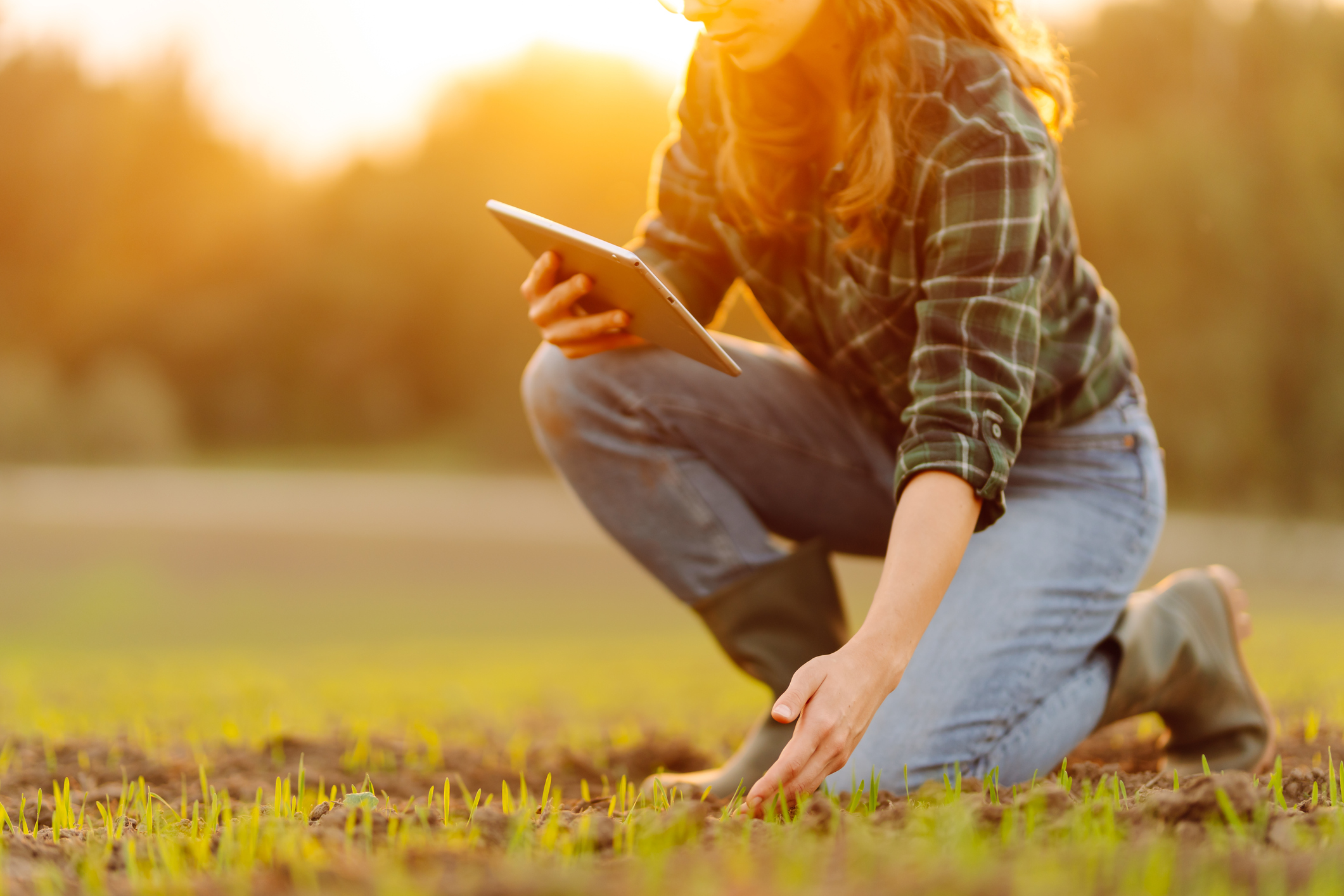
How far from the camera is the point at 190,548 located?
13.9 meters

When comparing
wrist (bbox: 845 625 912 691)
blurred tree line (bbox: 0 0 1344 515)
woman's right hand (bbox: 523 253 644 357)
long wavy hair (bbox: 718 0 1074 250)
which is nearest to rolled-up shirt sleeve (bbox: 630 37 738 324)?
long wavy hair (bbox: 718 0 1074 250)

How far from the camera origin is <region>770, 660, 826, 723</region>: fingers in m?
1.47

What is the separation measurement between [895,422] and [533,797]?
1018 mm

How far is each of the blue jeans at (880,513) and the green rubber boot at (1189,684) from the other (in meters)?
0.05

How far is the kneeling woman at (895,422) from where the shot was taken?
5.73 ft

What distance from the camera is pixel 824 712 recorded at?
150 cm

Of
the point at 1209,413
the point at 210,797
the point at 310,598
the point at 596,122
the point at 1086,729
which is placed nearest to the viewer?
the point at 210,797

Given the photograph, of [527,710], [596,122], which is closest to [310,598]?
[527,710]

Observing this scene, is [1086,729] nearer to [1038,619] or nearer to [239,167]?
[1038,619]

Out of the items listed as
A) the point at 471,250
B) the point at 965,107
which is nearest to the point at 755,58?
the point at 965,107

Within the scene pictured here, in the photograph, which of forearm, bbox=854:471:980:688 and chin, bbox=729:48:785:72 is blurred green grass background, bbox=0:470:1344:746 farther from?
chin, bbox=729:48:785:72

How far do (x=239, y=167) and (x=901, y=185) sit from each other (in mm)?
31944

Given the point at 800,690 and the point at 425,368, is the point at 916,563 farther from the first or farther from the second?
the point at 425,368

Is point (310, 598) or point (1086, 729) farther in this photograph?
point (310, 598)
